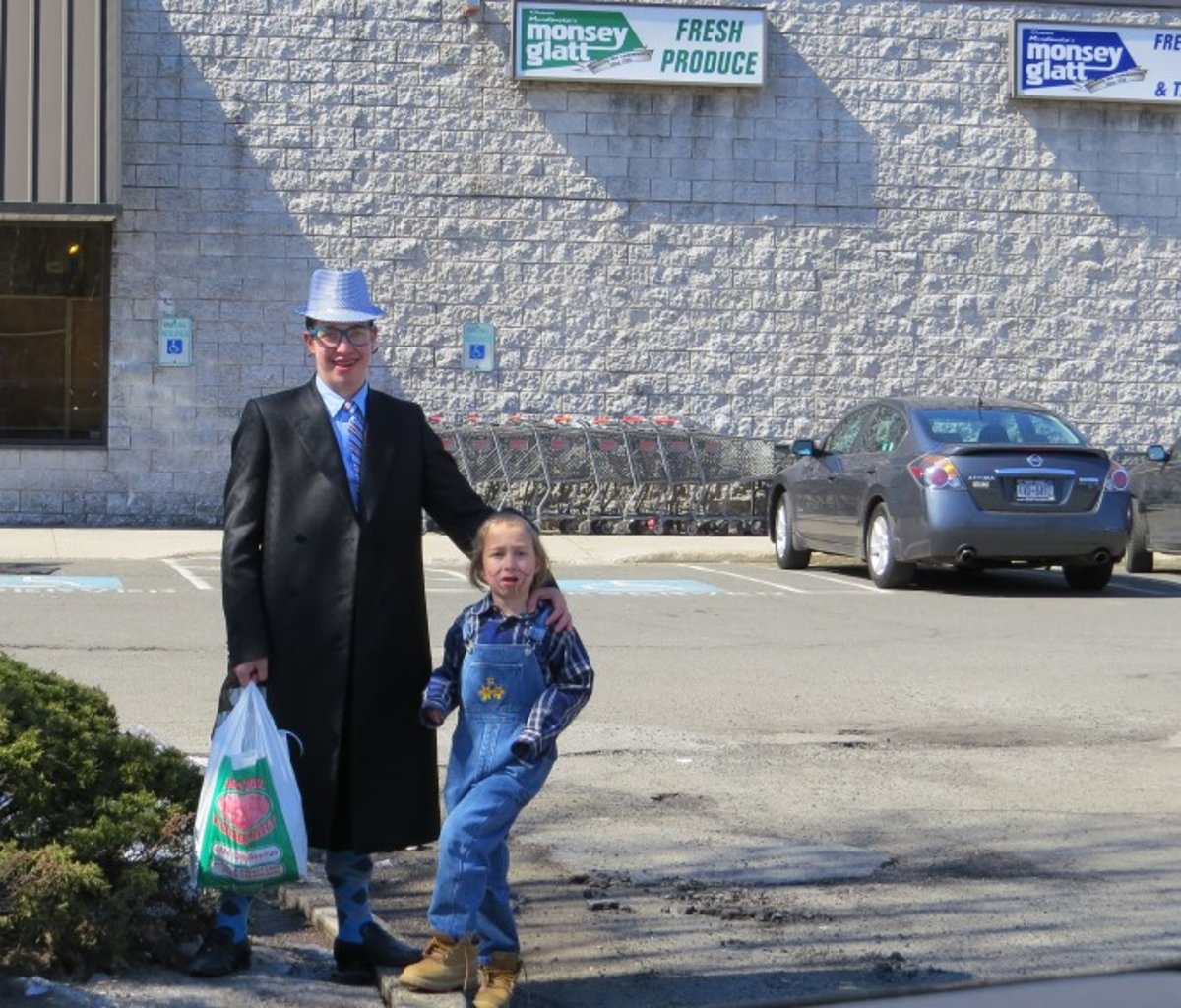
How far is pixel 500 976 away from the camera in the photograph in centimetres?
521

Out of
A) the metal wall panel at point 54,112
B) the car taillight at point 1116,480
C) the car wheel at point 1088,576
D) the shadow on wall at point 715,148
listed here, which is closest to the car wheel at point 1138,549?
the car wheel at point 1088,576

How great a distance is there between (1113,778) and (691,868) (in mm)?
2656

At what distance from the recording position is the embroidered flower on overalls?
510cm

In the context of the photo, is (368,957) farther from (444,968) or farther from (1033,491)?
(1033,491)

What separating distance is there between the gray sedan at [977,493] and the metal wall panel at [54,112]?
784 centimetres

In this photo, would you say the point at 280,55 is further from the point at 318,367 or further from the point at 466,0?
the point at 318,367

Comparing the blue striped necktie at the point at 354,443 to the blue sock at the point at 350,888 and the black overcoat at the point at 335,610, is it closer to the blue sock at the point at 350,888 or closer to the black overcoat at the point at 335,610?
the black overcoat at the point at 335,610

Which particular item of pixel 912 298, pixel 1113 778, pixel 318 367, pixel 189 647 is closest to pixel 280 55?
pixel 912 298

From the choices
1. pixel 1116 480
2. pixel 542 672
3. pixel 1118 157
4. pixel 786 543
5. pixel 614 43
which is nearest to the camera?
pixel 542 672

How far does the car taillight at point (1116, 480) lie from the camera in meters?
15.7

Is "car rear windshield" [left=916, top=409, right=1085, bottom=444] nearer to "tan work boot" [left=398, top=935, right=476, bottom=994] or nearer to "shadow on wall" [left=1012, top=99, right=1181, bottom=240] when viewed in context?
"shadow on wall" [left=1012, top=99, right=1181, bottom=240]

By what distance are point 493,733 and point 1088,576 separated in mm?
12125

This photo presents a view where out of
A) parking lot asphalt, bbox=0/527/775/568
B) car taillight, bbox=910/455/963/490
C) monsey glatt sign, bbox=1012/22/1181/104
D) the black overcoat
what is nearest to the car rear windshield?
car taillight, bbox=910/455/963/490

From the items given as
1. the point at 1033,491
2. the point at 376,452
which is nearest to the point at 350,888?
the point at 376,452
